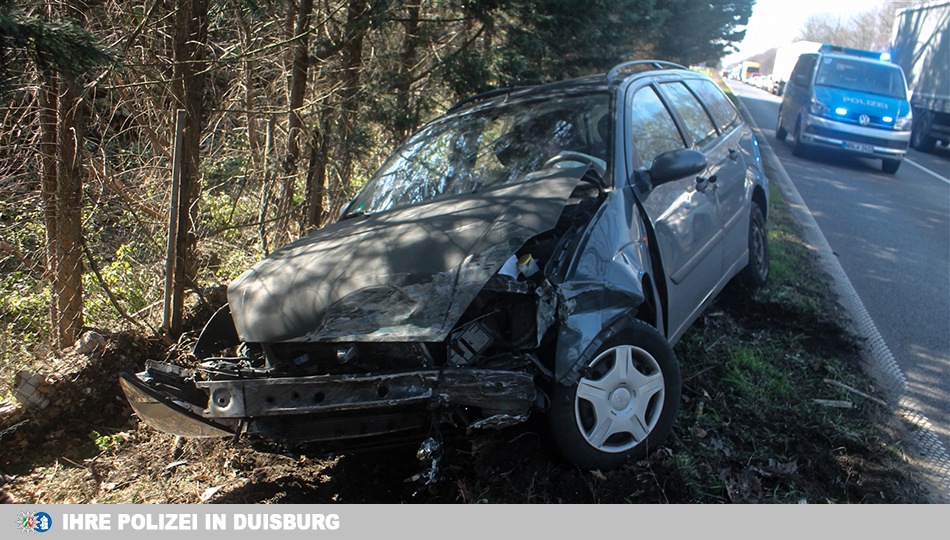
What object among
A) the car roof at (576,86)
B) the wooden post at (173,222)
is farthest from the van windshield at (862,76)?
the wooden post at (173,222)

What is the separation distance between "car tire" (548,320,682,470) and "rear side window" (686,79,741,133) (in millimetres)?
2896

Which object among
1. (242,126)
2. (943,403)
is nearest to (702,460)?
(943,403)

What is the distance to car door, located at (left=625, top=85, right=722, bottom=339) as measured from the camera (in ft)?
13.6

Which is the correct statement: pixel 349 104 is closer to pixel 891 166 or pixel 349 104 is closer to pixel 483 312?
pixel 483 312

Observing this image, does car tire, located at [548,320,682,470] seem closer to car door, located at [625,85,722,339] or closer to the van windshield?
car door, located at [625,85,722,339]

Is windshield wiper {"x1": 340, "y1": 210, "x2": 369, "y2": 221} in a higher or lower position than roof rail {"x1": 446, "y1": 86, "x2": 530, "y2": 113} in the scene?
lower

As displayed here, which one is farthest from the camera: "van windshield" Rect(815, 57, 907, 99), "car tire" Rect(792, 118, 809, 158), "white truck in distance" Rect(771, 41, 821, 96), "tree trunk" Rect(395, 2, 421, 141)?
"white truck in distance" Rect(771, 41, 821, 96)

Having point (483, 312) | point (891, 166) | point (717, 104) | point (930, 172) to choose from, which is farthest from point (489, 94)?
point (930, 172)

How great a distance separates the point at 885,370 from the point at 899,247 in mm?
4126

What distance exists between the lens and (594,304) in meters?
3.36

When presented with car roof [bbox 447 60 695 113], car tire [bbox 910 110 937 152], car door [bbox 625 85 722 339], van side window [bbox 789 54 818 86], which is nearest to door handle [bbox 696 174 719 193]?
car door [bbox 625 85 722 339]

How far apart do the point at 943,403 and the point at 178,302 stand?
16.0ft

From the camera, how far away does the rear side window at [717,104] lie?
5891 mm

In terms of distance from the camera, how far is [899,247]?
8383 mm
